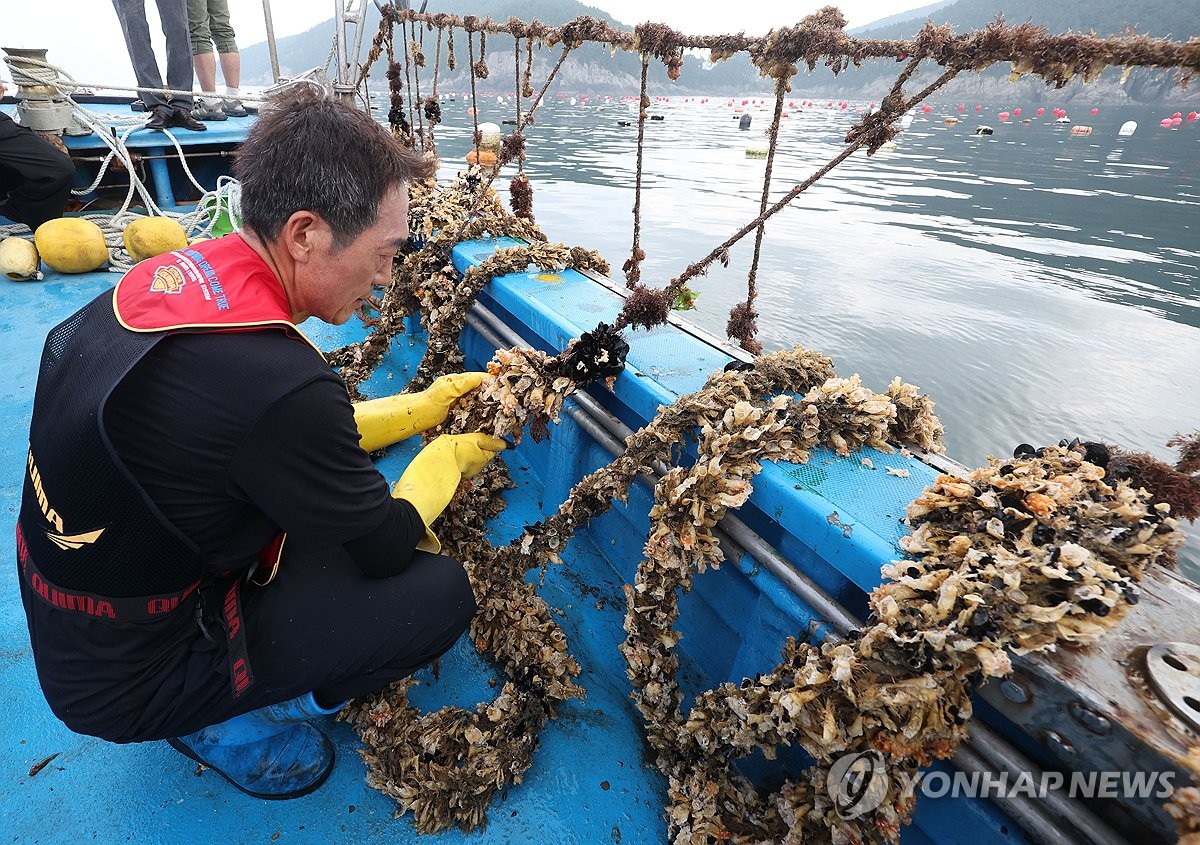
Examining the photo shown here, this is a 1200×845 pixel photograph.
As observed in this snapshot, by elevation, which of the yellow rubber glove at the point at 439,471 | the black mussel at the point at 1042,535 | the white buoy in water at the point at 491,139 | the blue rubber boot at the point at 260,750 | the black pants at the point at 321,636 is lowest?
the blue rubber boot at the point at 260,750

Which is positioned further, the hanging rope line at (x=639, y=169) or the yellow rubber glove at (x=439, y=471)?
the hanging rope line at (x=639, y=169)

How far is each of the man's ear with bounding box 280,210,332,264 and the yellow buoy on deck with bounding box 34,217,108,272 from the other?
5.44m

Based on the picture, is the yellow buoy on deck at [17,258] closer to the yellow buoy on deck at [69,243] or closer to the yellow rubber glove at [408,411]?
the yellow buoy on deck at [69,243]

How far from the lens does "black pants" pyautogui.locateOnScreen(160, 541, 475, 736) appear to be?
1565 mm

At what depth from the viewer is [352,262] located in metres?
1.56

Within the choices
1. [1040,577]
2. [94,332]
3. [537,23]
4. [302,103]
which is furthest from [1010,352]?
[94,332]

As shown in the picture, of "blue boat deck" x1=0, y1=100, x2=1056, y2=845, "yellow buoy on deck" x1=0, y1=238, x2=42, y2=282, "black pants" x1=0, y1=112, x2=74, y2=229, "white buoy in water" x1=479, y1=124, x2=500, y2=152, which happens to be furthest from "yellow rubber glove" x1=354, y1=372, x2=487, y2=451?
"white buoy in water" x1=479, y1=124, x2=500, y2=152

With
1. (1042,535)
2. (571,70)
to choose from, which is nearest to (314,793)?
(1042,535)

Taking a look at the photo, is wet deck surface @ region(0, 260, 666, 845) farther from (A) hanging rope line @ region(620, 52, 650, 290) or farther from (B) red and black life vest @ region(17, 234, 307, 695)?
(A) hanging rope line @ region(620, 52, 650, 290)

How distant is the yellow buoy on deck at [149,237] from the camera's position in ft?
17.2

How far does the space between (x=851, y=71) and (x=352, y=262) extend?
470 ft

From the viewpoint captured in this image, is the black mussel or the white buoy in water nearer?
the black mussel

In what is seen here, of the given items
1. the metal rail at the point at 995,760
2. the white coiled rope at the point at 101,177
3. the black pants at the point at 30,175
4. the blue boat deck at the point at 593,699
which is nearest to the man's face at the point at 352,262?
the blue boat deck at the point at 593,699

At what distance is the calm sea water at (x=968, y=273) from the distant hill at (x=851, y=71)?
19.2 m
